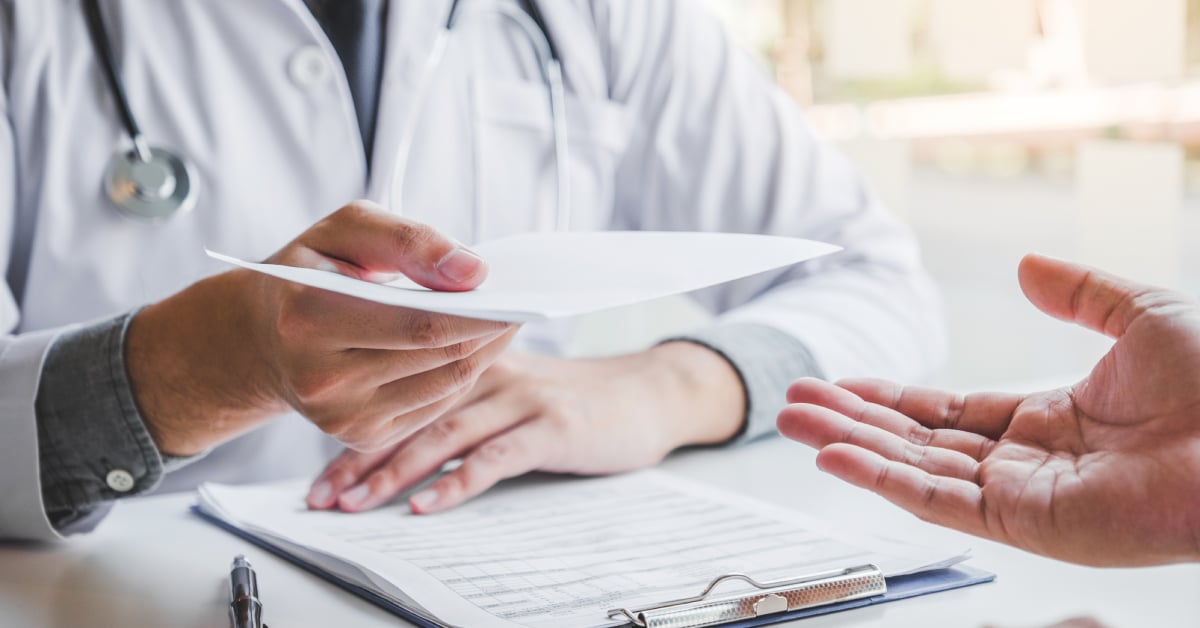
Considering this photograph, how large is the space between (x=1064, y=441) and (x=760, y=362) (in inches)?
13.1

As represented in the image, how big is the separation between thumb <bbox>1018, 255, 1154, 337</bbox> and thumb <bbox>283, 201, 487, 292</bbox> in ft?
1.02

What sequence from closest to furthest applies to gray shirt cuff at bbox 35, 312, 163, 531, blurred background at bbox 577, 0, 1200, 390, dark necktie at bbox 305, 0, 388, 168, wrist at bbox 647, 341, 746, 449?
gray shirt cuff at bbox 35, 312, 163, 531, wrist at bbox 647, 341, 746, 449, dark necktie at bbox 305, 0, 388, 168, blurred background at bbox 577, 0, 1200, 390

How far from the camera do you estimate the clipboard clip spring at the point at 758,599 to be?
1.64ft

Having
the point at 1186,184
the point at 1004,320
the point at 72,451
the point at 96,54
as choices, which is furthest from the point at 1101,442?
the point at 1004,320

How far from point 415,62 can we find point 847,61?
0.87 m

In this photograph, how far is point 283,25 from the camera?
90cm

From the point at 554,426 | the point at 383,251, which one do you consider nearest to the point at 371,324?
the point at 383,251

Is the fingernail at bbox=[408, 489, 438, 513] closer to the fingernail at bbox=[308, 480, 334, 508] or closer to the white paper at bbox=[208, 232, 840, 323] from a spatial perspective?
the fingernail at bbox=[308, 480, 334, 508]

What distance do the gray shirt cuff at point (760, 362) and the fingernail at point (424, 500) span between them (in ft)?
0.89

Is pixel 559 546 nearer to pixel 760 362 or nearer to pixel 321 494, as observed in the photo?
pixel 321 494

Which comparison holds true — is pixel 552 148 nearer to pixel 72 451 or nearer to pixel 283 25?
pixel 283 25

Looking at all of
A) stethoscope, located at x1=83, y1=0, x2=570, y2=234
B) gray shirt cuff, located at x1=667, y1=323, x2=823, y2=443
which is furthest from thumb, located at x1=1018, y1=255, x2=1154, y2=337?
stethoscope, located at x1=83, y1=0, x2=570, y2=234

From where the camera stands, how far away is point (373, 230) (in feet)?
1.78

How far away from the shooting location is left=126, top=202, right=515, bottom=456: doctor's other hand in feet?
1.73
